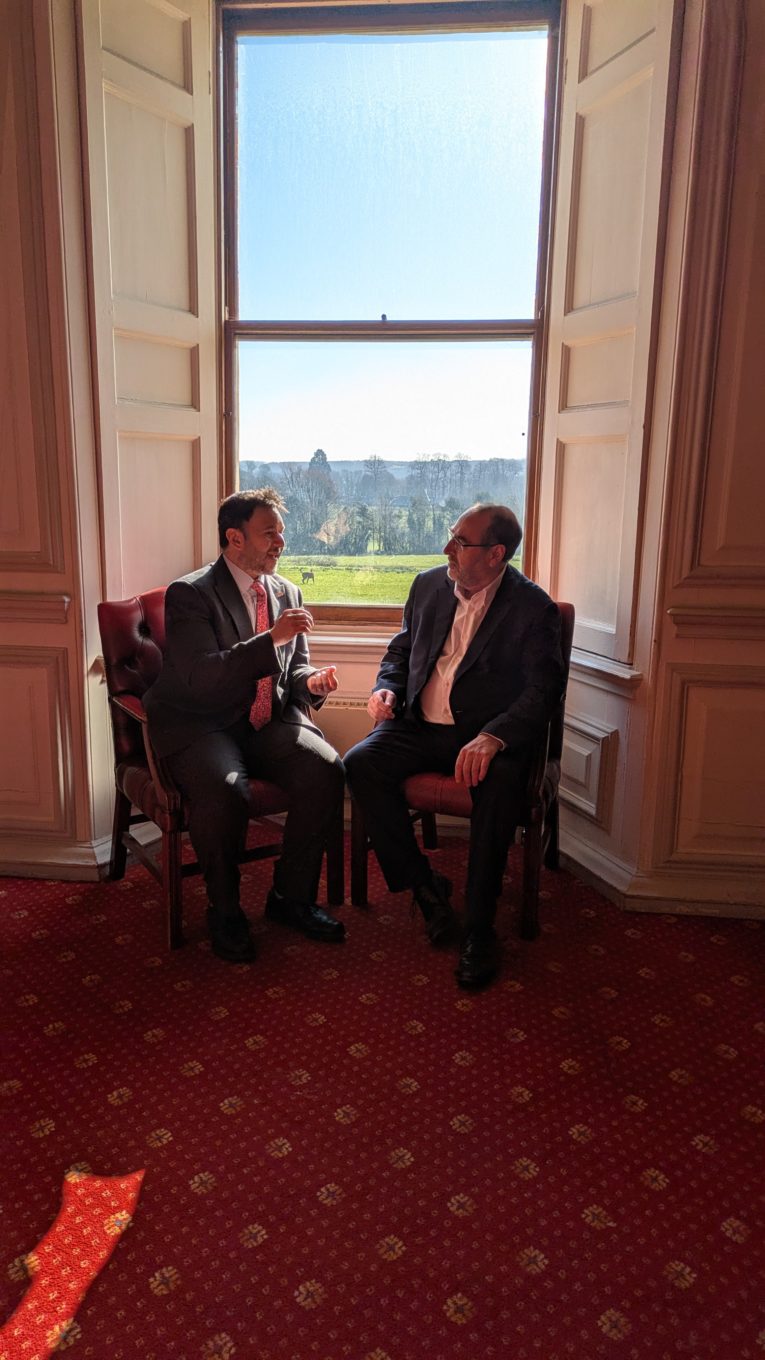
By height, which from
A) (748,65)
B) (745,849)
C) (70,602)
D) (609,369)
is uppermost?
(748,65)

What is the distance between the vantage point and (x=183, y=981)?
244 cm

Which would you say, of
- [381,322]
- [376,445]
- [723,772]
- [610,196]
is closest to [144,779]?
[376,445]

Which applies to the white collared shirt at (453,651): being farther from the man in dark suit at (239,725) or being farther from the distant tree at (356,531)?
the distant tree at (356,531)

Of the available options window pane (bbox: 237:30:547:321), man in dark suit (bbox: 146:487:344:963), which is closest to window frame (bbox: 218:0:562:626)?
window pane (bbox: 237:30:547:321)

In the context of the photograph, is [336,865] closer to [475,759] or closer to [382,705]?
[382,705]

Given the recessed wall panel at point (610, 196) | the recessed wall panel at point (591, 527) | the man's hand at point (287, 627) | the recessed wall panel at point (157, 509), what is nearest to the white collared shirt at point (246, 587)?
the man's hand at point (287, 627)

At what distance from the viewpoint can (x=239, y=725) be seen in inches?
107

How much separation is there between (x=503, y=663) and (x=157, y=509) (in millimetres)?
1335

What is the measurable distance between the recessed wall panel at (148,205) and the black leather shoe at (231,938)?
1964mm

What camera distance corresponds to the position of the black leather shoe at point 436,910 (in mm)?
2633

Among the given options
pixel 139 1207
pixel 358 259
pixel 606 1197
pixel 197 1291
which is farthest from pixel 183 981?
pixel 358 259

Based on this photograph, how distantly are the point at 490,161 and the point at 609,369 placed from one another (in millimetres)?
944

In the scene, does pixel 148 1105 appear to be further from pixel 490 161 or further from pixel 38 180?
pixel 490 161

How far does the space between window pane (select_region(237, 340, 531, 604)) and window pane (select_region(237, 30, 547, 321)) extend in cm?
16
